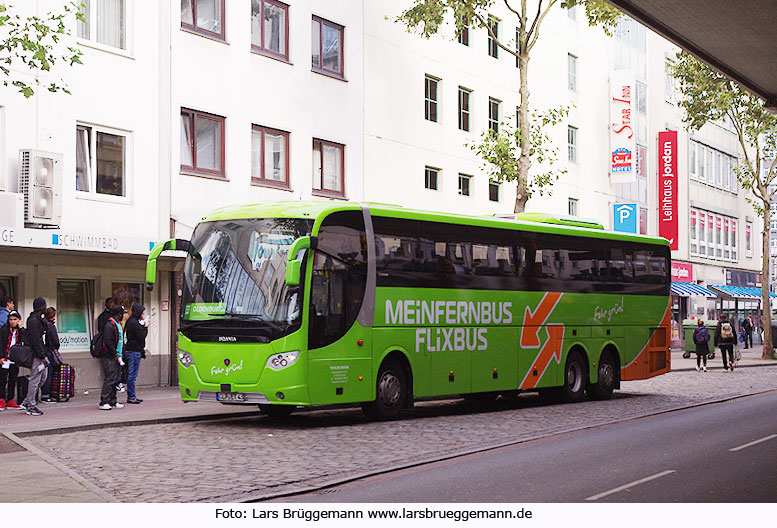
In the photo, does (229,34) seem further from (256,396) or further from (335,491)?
(335,491)

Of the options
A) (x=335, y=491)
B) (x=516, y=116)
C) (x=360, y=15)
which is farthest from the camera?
(x=516, y=116)

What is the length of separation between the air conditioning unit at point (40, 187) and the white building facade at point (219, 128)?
0.12 m

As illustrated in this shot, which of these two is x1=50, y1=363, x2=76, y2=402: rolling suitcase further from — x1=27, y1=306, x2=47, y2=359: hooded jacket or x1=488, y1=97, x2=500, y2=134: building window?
x1=488, y1=97, x2=500, y2=134: building window

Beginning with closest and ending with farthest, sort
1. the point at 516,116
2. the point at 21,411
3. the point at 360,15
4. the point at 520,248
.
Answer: the point at 21,411 < the point at 520,248 < the point at 360,15 < the point at 516,116

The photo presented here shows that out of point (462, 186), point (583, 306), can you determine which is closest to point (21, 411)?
point (583, 306)

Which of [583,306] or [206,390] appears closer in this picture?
[206,390]

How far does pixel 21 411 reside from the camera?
19172mm

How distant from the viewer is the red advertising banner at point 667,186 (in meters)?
52.2

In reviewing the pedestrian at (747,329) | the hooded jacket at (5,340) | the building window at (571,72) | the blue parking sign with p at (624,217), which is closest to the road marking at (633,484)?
the hooded jacket at (5,340)

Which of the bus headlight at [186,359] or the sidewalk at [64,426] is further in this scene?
the bus headlight at [186,359]

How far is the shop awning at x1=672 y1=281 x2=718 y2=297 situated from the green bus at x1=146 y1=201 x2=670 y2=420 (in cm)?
3073

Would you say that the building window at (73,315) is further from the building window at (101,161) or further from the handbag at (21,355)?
the handbag at (21,355)

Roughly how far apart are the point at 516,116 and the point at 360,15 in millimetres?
10015

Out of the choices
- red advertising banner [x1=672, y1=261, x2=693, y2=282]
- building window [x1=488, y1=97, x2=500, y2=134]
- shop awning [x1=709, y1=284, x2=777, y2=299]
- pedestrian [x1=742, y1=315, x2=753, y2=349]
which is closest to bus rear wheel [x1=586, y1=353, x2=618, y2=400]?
building window [x1=488, y1=97, x2=500, y2=134]
